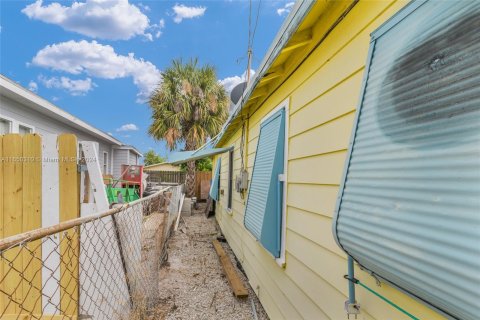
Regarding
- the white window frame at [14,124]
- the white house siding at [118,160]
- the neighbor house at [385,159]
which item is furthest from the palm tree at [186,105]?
the neighbor house at [385,159]

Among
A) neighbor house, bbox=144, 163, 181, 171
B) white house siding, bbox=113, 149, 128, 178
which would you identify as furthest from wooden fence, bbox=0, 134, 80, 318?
neighbor house, bbox=144, 163, 181, 171

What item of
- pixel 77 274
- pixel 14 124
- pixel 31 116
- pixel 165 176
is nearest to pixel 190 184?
pixel 165 176

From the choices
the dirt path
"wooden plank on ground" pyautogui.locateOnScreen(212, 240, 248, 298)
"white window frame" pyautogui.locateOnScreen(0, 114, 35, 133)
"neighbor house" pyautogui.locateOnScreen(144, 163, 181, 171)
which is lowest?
the dirt path

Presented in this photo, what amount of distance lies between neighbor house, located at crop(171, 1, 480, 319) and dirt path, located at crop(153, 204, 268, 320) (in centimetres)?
126

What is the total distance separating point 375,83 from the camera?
3.94 ft

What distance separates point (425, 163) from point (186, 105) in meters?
13.4

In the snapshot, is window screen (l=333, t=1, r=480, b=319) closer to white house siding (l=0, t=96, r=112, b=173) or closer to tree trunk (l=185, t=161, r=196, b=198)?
white house siding (l=0, t=96, r=112, b=173)

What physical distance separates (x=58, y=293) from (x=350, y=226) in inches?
89.8

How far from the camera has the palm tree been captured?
13789 mm

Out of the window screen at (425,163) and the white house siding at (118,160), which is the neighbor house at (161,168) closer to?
the white house siding at (118,160)

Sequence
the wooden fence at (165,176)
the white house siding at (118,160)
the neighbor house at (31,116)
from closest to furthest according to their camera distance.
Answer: the neighbor house at (31,116), the white house siding at (118,160), the wooden fence at (165,176)

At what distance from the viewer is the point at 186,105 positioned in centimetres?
1366

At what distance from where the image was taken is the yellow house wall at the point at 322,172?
1.46m

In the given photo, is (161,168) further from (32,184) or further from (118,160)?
(32,184)
